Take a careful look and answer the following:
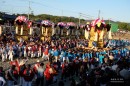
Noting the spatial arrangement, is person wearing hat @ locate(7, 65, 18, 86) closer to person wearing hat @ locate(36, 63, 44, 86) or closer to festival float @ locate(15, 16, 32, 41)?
person wearing hat @ locate(36, 63, 44, 86)

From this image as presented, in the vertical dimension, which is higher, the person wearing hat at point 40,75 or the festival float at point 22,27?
the festival float at point 22,27

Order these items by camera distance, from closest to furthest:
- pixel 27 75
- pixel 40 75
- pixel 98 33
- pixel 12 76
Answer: pixel 27 75
pixel 12 76
pixel 40 75
pixel 98 33

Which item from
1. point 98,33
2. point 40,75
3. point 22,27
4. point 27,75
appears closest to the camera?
point 27,75

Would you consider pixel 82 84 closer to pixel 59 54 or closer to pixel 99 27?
pixel 59 54

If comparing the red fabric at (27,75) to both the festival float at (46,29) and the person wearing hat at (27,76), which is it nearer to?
the person wearing hat at (27,76)

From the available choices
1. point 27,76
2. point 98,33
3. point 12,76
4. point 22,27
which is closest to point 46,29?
point 22,27

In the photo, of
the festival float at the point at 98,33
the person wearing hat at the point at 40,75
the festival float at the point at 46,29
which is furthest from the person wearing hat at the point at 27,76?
the festival float at the point at 46,29

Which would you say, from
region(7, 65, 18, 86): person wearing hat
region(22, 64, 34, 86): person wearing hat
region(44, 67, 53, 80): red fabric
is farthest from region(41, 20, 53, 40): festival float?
region(22, 64, 34, 86): person wearing hat

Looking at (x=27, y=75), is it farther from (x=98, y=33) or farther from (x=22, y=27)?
(x=22, y=27)

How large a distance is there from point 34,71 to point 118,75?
414 cm

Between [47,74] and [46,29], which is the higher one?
[46,29]

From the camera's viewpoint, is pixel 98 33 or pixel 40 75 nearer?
pixel 40 75

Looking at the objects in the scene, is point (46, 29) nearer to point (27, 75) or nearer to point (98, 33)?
point (98, 33)

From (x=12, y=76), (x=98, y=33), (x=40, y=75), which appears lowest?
(x=40, y=75)
